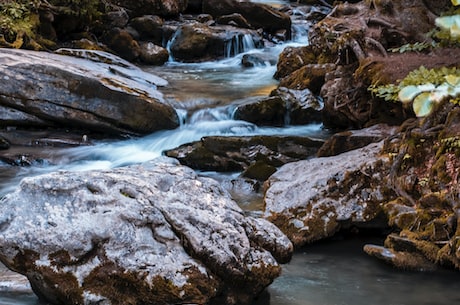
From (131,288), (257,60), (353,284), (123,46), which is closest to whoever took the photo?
(131,288)

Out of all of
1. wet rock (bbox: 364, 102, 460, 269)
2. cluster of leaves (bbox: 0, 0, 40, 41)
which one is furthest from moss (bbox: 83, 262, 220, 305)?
cluster of leaves (bbox: 0, 0, 40, 41)

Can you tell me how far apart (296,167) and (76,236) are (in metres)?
4.08

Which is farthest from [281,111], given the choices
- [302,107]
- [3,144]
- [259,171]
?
[3,144]

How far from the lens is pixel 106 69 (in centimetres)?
1233

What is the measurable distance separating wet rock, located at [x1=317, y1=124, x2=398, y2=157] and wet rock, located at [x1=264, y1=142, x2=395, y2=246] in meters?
1.14

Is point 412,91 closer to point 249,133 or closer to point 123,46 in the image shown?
point 249,133

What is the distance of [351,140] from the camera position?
27.4 ft

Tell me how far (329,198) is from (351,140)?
2010 mm

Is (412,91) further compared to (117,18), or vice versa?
(117,18)

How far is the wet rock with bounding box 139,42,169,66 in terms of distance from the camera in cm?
1684

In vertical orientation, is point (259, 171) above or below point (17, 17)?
below

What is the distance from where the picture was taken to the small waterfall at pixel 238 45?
17.7 m

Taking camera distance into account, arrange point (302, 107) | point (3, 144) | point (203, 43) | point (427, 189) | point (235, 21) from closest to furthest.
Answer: point (427, 189), point (3, 144), point (302, 107), point (203, 43), point (235, 21)

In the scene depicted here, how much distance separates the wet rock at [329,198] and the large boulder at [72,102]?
4437 millimetres
